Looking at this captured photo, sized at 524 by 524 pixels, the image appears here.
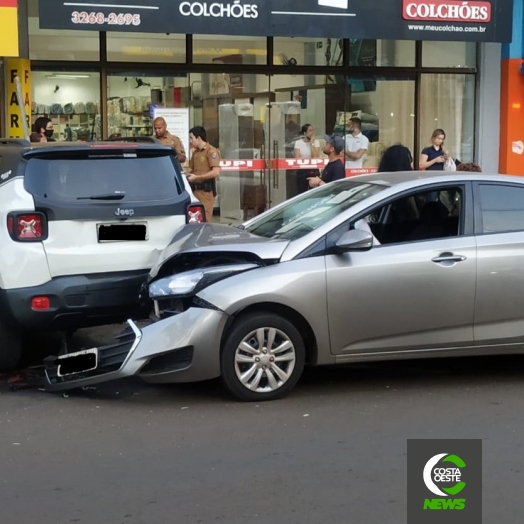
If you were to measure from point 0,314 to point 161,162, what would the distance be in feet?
5.77

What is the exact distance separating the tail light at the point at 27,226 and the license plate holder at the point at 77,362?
3.00 feet

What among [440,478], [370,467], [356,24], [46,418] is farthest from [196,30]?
[440,478]

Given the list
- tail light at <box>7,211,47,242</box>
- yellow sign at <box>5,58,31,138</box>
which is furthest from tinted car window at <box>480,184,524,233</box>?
yellow sign at <box>5,58,31,138</box>

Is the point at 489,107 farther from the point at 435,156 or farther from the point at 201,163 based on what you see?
the point at 201,163

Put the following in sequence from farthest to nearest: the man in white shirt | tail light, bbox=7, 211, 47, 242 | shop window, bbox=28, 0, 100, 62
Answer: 1. the man in white shirt
2. shop window, bbox=28, 0, 100, 62
3. tail light, bbox=7, 211, 47, 242

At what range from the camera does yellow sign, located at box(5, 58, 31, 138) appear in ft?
42.3

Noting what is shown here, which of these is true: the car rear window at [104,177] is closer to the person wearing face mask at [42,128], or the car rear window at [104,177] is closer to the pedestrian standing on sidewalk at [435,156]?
the person wearing face mask at [42,128]

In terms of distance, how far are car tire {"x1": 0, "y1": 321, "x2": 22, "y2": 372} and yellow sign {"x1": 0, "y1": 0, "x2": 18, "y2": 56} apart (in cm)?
530

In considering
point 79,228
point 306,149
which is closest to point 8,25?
point 306,149

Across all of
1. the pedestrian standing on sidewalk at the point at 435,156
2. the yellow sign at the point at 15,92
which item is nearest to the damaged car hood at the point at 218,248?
the yellow sign at the point at 15,92

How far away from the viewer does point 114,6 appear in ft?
39.4

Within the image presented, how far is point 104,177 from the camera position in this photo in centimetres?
750

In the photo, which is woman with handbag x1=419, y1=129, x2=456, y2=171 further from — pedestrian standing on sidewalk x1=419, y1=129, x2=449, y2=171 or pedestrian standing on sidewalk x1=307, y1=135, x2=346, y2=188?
pedestrian standing on sidewalk x1=307, y1=135, x2=346, y2=188

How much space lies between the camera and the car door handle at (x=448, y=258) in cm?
688
